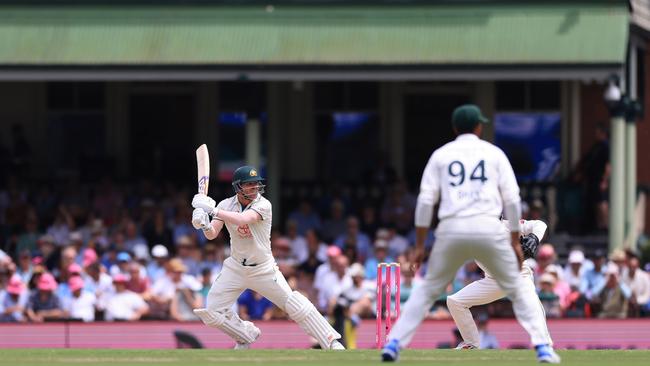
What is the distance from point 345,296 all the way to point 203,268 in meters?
1.94

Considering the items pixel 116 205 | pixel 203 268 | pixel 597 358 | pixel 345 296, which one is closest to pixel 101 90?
pixel 116 205

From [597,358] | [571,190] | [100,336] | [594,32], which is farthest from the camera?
[571,190]

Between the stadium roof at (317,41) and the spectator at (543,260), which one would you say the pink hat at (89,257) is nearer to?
the stadium roof at (317,41)

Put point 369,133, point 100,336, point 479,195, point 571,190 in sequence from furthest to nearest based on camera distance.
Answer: point 369,133 → point 571,190 → point 100,336 → point 479,195

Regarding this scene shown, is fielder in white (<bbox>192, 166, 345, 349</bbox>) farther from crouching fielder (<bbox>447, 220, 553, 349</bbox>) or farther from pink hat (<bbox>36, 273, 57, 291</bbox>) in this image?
pink hat (<bbox>36, 273, 57, 291</bbox>)

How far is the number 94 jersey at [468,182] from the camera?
10758mm

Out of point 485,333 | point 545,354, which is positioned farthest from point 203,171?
point 485,333

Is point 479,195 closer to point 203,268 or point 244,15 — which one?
point 203,268

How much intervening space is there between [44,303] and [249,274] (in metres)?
6.12

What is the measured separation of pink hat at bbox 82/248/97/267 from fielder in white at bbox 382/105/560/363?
984 centimetres

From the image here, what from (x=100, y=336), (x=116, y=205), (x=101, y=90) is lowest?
(x=100, y=336)

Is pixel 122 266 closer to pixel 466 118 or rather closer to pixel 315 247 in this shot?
A: pixel 315 247

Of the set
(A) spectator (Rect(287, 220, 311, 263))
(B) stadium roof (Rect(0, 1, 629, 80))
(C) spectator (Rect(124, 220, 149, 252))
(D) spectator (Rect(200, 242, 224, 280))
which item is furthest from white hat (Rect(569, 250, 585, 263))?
(C) spectator (Rect(124, 220, 149, 252))

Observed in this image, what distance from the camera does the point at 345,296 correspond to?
19391 millimetres
